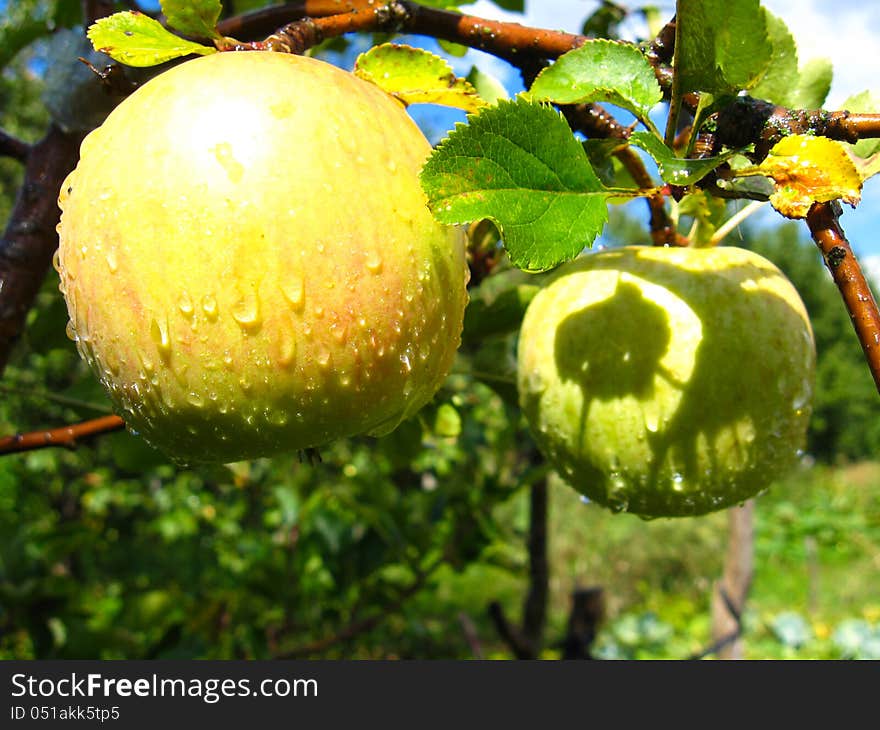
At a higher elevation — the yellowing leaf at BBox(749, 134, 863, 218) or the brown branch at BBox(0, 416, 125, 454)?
the yellowing leaf at BBox(749, 134, 863, 218)

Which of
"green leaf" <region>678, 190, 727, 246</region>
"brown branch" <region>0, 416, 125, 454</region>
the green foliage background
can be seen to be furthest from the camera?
the green foliage background

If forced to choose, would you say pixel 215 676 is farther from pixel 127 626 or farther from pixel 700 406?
pixel 700 406

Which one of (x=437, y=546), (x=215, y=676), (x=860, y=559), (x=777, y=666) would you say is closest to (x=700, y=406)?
(x=215, y=676)

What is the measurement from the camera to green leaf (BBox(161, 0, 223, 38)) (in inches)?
18.1

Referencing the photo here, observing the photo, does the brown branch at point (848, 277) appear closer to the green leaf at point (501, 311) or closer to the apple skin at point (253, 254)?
the apple skin at point (253, 254)

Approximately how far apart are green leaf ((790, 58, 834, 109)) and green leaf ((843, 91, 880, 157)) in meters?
0.02

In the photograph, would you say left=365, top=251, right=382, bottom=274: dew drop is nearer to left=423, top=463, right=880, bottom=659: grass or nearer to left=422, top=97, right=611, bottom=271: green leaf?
left=422, top=97, right=611, bottom=271: green leaf

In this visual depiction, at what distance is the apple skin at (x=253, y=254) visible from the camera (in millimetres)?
412

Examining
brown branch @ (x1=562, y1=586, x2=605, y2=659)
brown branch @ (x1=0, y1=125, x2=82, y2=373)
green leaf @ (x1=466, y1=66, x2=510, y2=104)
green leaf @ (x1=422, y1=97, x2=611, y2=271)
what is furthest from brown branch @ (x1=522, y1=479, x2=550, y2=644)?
green leaf @ (x1=422, y1=97, x2=611, y2=271)

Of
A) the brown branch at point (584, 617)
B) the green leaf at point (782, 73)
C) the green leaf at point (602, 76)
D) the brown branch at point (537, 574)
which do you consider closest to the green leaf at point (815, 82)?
the green leaf at point (782, 73)

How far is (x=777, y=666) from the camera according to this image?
51.6 inches

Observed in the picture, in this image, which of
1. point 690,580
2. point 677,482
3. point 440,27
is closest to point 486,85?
point 440,27

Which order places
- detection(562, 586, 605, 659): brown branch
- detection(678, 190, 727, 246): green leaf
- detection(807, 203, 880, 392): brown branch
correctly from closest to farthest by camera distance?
detection(807, 203, 880, 392): brown branch < detection(678, 190, 727, 246): green leaf < detection(562, 586, 605, 659): brown branch

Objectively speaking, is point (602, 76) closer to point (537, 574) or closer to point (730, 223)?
point (730, 223)
